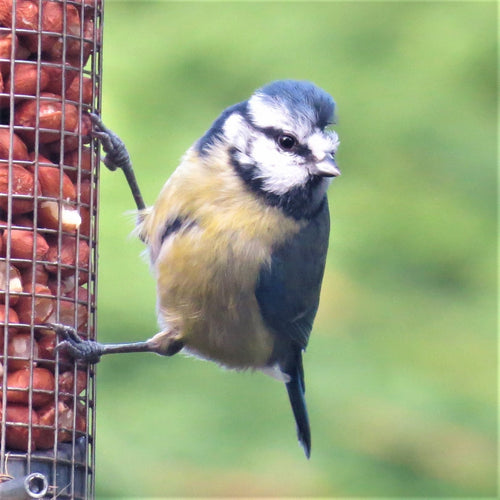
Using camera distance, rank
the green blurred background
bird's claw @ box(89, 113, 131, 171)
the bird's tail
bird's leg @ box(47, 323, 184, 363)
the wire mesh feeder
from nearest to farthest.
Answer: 1. the wire mesh feeder
2. bird's leg @ box(47, 323, 184, 363)
3. bird's claw @ box(89, 113, 131, 171)
4. the bird's tail
5. the green blurred background

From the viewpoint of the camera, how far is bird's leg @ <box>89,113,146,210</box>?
4.93m

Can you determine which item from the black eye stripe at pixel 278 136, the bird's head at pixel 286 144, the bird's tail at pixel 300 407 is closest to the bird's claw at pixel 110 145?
the bird's head at pixel 286 144

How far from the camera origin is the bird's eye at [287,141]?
492 cm

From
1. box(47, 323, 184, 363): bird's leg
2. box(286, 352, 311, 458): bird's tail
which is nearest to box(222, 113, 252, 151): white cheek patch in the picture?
box(47, 323, 184, 363): bird's leg

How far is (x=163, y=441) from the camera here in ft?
22.2

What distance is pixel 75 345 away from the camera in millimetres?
4613

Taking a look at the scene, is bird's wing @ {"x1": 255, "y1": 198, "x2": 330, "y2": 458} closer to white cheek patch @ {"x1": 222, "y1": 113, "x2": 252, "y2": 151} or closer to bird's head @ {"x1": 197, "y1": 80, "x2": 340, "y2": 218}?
bird's head @ {"x1": 197, "y1": 80, "x2": 340, "y2": 218}

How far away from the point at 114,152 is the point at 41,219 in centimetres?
88

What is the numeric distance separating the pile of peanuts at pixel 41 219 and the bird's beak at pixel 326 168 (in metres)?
0.83

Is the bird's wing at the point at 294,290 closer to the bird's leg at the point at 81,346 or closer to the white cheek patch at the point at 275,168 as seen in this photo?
the white cheek patch at the point at 275,168

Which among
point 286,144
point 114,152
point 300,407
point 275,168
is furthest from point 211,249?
point 300,407

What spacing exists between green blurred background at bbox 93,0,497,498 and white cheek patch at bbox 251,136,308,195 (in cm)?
156

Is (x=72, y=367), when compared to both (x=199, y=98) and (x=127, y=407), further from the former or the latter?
(x=199, y=98)

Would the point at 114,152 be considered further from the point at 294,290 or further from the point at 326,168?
the point at 326,168
